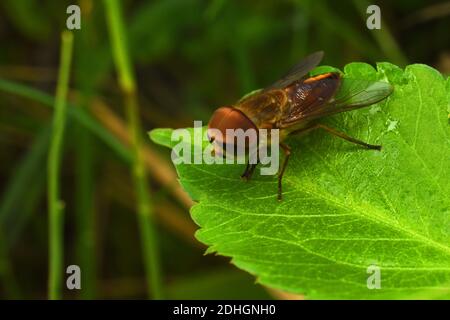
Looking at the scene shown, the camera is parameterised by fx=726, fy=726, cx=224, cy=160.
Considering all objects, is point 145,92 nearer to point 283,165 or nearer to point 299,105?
point 299,105

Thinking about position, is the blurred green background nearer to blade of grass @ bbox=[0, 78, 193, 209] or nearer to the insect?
blade of grass @ bbox=[0, 78, 193, 209]

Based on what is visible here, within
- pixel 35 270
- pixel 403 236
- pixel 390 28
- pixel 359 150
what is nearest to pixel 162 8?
pixel 390 28

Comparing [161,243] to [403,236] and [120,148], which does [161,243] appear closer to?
[120,148]

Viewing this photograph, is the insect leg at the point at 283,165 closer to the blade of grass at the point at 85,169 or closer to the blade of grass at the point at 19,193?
the blade of grass at the point at 85,169

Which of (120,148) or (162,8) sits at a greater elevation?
(162,8)

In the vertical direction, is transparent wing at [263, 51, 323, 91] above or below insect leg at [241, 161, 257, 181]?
above

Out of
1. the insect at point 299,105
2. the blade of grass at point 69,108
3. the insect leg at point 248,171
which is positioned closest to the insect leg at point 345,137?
the insect at point 299,105

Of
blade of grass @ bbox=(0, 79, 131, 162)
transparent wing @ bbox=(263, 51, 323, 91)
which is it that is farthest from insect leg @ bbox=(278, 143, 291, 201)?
blade of grass @ bbox=(0, 79, 131, 162)
